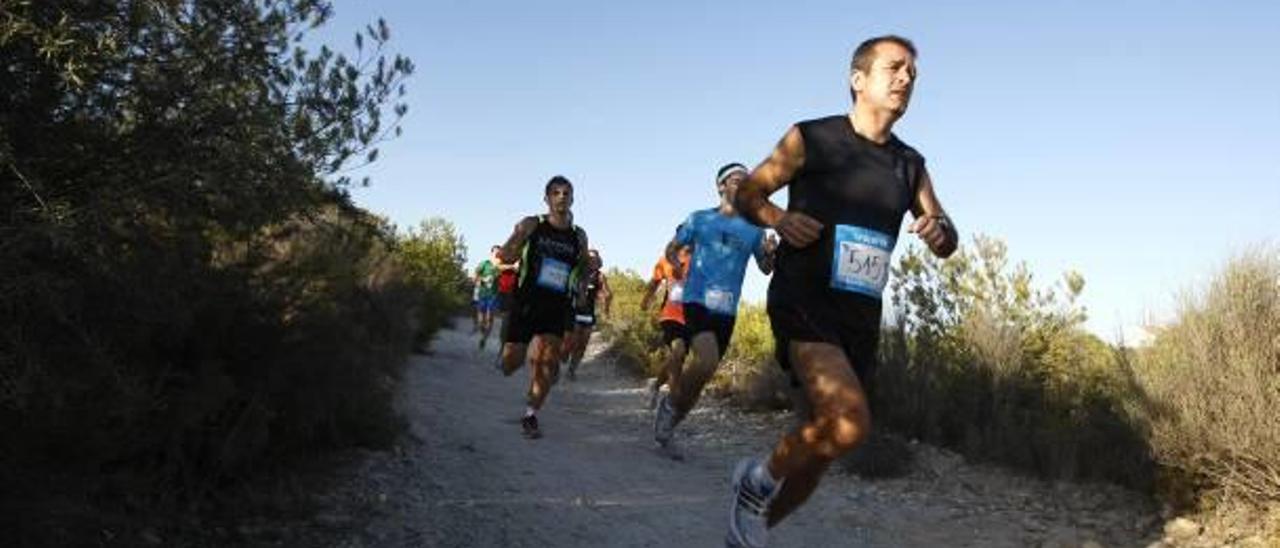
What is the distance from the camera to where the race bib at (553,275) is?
338 inches

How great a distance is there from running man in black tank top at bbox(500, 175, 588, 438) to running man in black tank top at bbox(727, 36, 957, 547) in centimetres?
424

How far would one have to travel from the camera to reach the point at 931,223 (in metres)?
4.20

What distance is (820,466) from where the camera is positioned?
4.15 m

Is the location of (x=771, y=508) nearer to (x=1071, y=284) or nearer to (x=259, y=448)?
(x=259, y=448)

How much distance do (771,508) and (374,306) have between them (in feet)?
13.8

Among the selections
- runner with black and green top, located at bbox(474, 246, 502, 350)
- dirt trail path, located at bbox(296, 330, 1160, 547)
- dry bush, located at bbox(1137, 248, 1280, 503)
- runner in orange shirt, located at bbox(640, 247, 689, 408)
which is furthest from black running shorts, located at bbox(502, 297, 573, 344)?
runner with black and green top, located at bbox(474, 246, 502, 350)

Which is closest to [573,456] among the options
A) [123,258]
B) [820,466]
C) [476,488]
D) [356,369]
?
[476,488]

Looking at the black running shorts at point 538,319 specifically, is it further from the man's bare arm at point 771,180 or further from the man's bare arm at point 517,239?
the man's bare arm at point 771,180

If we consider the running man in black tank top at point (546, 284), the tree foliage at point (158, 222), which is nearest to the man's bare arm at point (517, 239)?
the running man in black tank top at point (546, 284)

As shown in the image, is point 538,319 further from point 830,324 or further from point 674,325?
point 830,324

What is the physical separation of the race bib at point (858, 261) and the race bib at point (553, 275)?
4552 mm

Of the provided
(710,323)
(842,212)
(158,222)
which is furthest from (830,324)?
(710,323)

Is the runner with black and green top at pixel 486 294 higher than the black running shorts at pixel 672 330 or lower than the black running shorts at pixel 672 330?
higher

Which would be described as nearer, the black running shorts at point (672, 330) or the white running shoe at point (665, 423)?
the white running shoe at point (665, 423)
